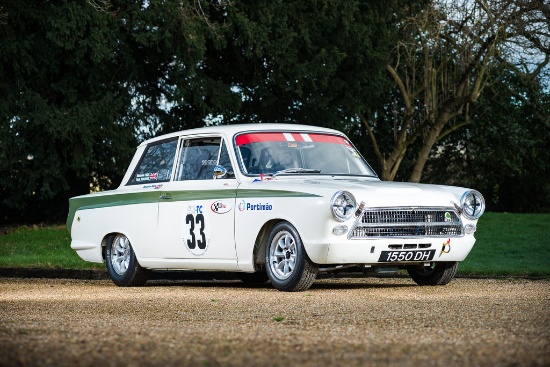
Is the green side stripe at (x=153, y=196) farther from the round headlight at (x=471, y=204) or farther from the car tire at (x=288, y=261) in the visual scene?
the round headlight at (x=471, y=204)

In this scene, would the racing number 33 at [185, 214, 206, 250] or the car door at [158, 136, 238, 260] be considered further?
the racing number 33 at [185, 214, 206, 250]

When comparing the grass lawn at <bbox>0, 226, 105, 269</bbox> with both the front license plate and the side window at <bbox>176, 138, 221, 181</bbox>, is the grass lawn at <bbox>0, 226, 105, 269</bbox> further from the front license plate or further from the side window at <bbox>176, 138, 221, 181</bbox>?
the front license plate

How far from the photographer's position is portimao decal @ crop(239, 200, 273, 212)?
36.8 feet

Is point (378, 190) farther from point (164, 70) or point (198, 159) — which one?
point (164, 70)

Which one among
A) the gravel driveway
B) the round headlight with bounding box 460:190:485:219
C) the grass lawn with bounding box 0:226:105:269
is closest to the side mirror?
the gravel driveway

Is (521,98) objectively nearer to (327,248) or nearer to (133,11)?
(133,11)

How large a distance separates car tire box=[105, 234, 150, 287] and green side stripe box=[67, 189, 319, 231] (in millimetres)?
496

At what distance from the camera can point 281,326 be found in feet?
25.0

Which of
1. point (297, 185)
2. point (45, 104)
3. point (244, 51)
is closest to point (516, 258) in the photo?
point (297, 185)

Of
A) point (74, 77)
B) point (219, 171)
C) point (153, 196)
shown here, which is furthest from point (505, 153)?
point (219, 171)

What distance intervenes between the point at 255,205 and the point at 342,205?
1.19 m

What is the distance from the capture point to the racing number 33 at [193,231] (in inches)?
474

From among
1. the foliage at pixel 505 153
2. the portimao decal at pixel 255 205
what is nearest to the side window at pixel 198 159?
the portimao decal at pixel 255 205

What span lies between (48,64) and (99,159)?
2.96m
